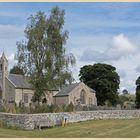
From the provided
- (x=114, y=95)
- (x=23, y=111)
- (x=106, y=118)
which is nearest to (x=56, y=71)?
(x=106, y=118)

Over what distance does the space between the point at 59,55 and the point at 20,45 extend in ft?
15.4

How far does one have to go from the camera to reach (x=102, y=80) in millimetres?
92312

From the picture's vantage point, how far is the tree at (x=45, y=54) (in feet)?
145

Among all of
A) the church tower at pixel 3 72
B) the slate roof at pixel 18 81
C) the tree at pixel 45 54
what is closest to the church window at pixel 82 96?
the slate roof at pixel 18 81

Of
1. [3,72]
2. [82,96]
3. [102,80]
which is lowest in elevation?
[82,96]

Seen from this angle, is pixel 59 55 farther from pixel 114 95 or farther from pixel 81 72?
pixel 81 72

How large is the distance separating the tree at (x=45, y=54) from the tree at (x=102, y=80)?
1802 inches

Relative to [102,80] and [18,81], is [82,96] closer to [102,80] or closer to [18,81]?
[102,80]

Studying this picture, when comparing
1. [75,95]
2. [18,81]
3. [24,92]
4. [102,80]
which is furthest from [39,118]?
[102,80]

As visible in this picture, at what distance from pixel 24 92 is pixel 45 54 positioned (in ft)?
A: 110

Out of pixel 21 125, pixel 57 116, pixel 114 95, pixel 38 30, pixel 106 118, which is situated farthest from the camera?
pixel 114 95

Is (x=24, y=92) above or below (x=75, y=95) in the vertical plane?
above

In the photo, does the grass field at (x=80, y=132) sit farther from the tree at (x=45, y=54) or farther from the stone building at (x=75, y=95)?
the stone building at (x=75, y=95)

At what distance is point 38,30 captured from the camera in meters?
44.3
